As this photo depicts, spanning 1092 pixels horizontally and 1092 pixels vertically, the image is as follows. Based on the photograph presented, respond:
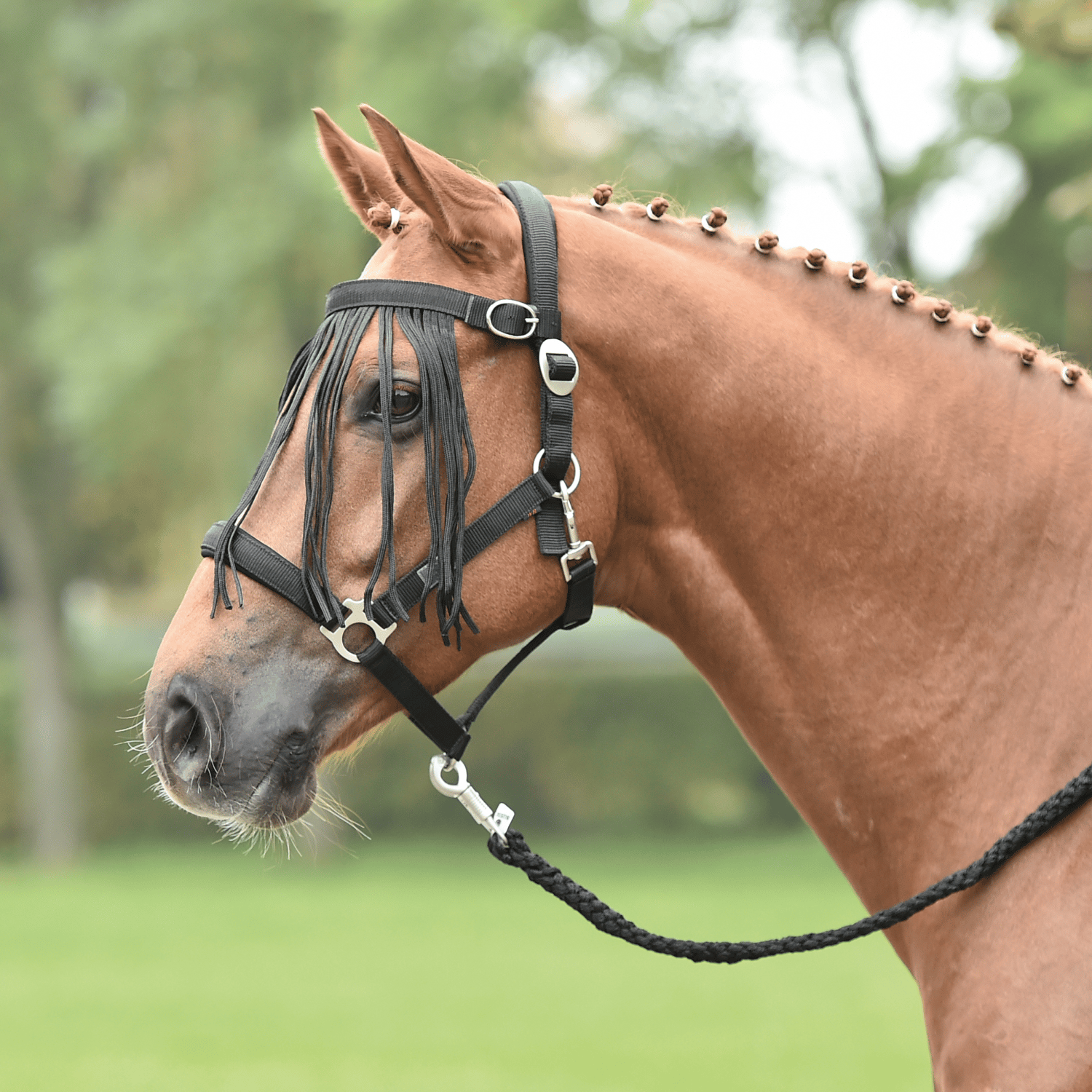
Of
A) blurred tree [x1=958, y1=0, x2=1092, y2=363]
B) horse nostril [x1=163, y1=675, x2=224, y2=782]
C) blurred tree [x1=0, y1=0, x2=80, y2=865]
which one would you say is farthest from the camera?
blurred tree [x1=0, y1=0, x2=80, y2=865]

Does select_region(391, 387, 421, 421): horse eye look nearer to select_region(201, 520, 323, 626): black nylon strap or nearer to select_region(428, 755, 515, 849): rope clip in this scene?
select_region(201, 520, 323, 626): black nylon strap

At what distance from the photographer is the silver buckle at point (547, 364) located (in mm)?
2086

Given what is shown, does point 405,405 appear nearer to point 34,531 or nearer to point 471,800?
point 471,800

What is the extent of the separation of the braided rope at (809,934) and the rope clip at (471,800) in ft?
0.12

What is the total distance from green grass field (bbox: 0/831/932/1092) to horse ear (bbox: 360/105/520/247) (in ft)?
21.2

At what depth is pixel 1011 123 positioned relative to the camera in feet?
30.7

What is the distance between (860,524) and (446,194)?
952mm

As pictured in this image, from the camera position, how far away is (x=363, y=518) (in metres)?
2.07

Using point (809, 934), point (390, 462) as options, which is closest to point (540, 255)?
point (390, 462)

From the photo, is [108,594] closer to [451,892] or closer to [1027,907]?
[451,892]

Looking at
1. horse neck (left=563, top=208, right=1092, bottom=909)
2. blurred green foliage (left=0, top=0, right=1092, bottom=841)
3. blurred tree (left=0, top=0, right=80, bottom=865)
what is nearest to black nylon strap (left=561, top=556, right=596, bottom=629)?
horse neck (left=563, top=208, right=1092, bottom=909)

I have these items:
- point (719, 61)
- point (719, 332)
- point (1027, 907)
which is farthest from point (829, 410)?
point (719, 61)

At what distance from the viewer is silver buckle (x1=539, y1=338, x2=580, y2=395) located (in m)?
2.09

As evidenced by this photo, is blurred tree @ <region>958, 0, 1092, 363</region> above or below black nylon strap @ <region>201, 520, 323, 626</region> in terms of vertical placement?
above
